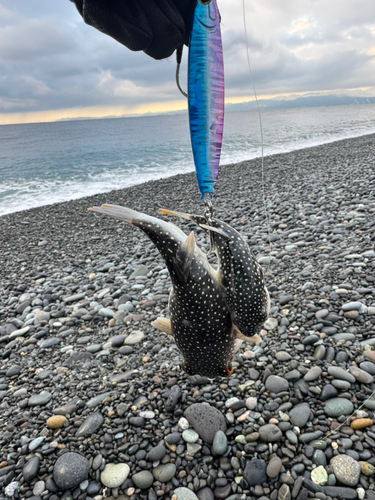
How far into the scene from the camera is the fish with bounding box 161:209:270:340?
1945mm

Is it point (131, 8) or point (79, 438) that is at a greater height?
point (131, 8)

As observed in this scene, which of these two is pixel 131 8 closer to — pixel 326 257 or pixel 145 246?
pixel 326 257

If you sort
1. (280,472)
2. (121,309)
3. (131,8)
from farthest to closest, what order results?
(121,309)
(280,472)
(131,8)

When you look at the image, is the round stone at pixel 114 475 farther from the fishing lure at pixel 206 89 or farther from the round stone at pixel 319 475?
the fishing lure at pixel 206 89

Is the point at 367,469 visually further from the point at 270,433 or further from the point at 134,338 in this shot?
the point at 134,338

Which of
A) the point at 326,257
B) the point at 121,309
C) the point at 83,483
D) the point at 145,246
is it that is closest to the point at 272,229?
the point at 326,257

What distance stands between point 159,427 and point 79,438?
0.68 metres

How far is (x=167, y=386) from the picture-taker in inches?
134

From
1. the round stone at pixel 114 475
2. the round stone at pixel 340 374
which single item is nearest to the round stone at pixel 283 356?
the round stone at pixel 340 374

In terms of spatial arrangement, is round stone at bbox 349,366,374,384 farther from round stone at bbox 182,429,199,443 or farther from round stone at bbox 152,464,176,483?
round stone at bbox 152,464,176,483

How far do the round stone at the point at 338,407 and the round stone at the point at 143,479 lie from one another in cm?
149

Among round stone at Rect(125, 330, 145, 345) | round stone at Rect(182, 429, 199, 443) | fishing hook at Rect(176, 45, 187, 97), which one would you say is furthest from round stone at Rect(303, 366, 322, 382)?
fishing hook at Rect(176, 45, 187, 97)

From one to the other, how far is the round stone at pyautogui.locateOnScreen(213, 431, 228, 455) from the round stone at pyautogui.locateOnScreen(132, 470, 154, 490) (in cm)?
52

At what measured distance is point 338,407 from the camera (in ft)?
9.34
